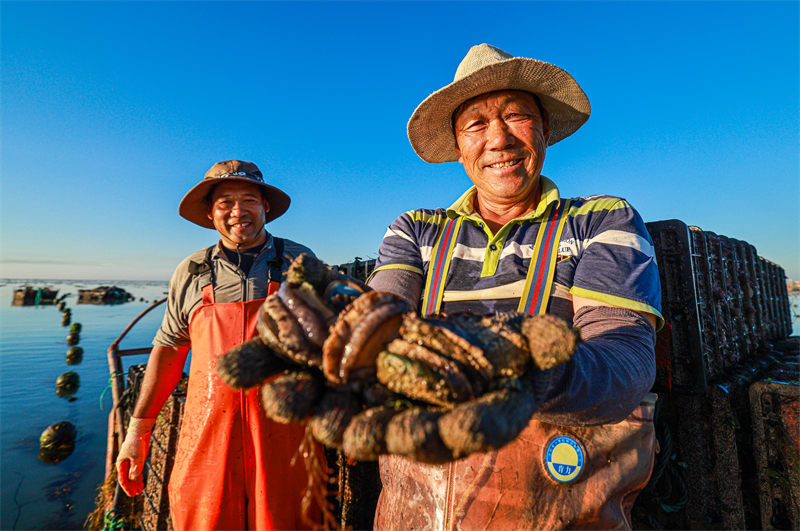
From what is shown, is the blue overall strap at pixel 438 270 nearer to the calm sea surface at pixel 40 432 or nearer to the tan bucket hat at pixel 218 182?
the tan bucket hat at pixel 218 182

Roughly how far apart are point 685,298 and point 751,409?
0.91 m

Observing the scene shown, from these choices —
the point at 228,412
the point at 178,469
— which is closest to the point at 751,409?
the point at 228,412

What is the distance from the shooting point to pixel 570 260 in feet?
6.37

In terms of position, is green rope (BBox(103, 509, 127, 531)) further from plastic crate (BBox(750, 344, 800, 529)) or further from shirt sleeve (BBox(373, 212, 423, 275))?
plastic crate (BBox(750, 344, 800, 529))

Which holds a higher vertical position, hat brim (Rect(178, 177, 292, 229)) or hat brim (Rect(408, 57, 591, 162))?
hat brim (Rect(408, 57, 591, 162))

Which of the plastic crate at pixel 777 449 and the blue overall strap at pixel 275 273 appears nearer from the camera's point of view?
the plastic crate at pixel 777 449

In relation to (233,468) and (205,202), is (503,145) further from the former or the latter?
(205,202)

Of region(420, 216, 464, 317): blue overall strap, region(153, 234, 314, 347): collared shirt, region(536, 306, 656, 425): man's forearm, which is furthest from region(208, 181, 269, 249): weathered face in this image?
→ region(536, 306, 656, 425): man's forearm

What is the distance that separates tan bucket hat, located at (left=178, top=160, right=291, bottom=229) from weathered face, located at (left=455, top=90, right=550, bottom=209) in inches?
89.0

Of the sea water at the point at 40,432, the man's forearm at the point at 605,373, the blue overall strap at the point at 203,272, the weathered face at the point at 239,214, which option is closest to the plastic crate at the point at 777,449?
the man's forearm at the point at 605,373

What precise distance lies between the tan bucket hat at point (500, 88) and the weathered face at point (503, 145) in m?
0.09

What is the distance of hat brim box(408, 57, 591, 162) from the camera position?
A: 2287mm

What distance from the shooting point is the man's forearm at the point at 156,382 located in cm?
346

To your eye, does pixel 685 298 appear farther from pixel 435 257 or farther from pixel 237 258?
pixel 237 258
